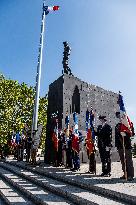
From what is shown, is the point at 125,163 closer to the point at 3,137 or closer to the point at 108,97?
the point at 108,97

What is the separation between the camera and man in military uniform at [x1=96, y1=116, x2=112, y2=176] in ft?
28.4

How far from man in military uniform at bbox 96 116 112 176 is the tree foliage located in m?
28.7

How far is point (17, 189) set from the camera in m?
8.27

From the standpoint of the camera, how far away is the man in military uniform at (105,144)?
866 centimetres

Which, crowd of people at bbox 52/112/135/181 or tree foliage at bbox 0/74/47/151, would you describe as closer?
crowd of people at bbox 52/112/135/181

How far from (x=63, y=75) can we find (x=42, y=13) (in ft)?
22.2

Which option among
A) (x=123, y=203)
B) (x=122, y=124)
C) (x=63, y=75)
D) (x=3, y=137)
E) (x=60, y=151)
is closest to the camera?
(x=123, y=203)

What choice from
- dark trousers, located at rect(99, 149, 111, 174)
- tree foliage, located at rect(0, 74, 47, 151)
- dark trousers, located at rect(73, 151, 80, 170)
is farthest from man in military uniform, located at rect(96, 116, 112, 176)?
tree foliage, located at rect(0, 74, 47, 151)

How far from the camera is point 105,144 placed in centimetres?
895

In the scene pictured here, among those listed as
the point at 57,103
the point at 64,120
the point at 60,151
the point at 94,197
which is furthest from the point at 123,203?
the point at 57,103

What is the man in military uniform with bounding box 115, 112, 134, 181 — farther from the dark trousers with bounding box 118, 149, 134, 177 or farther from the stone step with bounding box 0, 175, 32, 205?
the stone step with bounding box 0, 175, 32, 205

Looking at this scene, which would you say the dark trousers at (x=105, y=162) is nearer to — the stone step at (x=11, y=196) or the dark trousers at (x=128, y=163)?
the dark trousers at (x=128, y=163)

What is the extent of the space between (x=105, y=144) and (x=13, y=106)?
99.9 feet

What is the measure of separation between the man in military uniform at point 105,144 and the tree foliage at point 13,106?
2874 centimetres
